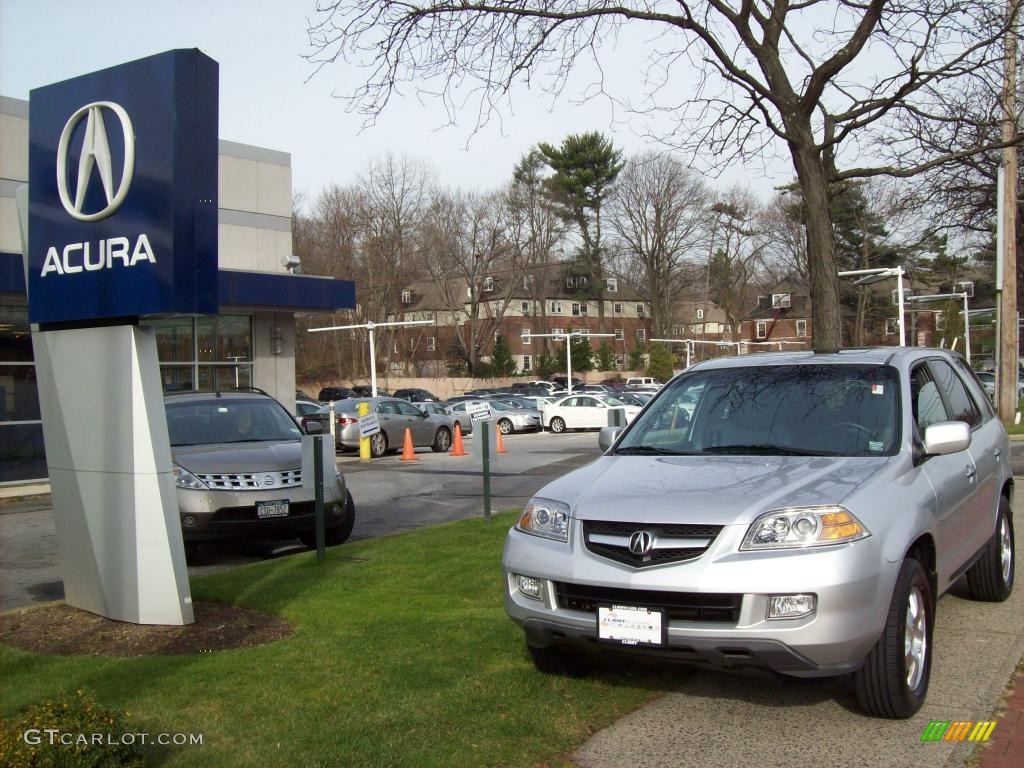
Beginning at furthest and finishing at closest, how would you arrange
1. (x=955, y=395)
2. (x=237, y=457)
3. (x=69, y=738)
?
1. (x=237, y=457)
2. (x=955, y=395)
3. (x=69, y=738)

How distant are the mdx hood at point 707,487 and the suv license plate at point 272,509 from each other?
15.6 feet

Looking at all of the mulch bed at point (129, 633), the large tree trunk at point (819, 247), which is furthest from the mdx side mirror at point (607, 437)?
the large tree trunk at point (819, 247)

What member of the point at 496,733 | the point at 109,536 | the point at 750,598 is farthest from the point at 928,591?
the point at 109,536

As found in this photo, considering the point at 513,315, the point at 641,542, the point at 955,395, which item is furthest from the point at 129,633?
the point at 513,315

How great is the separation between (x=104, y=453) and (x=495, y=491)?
972cm

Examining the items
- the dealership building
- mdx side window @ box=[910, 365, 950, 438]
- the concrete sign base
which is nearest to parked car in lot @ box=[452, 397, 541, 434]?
the dealership building

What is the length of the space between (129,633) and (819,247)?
23.5ft

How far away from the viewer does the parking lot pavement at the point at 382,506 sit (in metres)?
9.41

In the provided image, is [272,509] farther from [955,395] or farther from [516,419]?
[516,419]

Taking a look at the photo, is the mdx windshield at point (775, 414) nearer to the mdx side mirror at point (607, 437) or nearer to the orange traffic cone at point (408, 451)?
the mdx side mirror at point (607, 437)

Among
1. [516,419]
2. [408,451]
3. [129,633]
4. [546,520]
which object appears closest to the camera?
[546,520]

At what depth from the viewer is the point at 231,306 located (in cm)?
2147

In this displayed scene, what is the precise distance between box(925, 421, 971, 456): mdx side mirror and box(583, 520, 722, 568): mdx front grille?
154cm

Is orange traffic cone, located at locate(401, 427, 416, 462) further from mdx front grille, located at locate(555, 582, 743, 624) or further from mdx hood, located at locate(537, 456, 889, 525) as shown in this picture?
mdx front grille, located at locate(555, 582, 743, 624)
